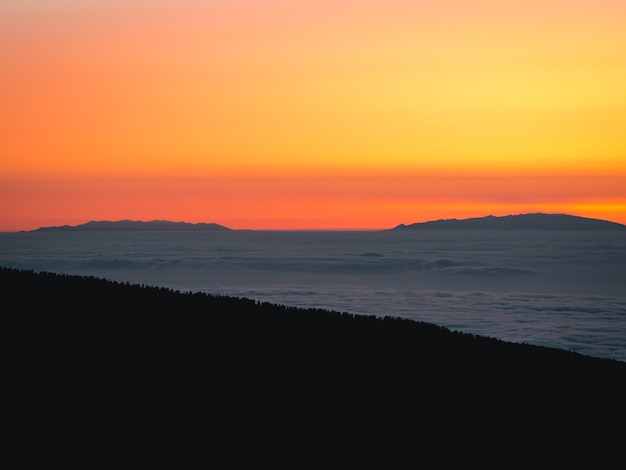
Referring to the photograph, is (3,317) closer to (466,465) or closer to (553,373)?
(466,465)

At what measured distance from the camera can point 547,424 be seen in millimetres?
7281

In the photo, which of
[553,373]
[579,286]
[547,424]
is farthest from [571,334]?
[579,286]

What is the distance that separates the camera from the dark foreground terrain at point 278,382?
6117 millimetres

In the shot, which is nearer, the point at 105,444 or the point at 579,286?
the point at 105,444

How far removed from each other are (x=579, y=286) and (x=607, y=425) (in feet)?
136

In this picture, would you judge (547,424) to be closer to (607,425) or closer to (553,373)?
(607,425)

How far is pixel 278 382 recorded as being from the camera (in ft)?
23.5

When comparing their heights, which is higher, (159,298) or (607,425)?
(159,298)

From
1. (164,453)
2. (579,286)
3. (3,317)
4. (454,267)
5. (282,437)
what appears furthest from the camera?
(454,267)

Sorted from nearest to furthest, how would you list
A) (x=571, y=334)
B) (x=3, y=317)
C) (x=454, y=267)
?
(x=3, y=317), (x=571, y=334), (x=454, y=267)

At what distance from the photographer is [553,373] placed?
9.01m

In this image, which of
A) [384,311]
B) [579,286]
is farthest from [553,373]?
[579,286]

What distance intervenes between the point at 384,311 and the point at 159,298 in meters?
22.1

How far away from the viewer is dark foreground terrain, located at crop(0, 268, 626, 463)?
6.12m
